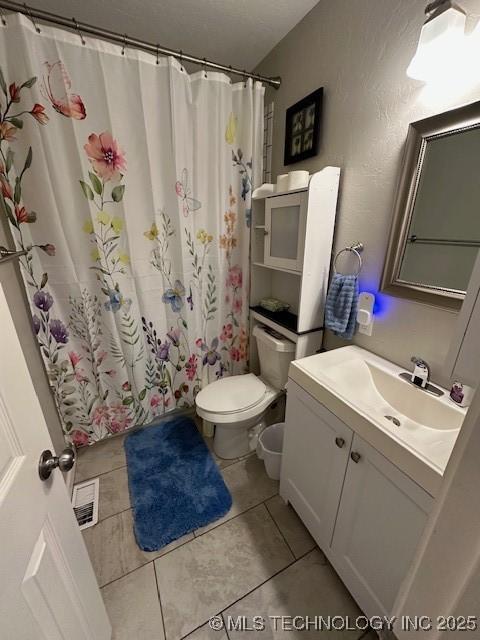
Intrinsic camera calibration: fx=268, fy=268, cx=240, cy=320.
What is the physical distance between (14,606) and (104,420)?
1.33 meters

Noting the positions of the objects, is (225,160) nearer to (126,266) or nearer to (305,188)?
(305,188)

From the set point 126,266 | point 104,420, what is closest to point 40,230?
point 126,266

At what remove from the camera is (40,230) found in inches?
50.8

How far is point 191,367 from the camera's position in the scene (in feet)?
6.14

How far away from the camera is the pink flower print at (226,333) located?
1913 millimetres

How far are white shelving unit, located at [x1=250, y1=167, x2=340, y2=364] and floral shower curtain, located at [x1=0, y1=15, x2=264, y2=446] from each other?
21cm

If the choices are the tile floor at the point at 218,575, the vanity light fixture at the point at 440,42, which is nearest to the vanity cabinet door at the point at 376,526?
the tile floor at the point at 218,575

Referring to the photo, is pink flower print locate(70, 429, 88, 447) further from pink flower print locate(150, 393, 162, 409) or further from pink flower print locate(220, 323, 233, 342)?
pink flower print locate(220, 323, 233, 342)

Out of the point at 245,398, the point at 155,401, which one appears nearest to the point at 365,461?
the point at 245,398

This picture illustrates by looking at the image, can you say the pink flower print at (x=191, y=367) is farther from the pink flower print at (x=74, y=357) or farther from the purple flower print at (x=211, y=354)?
the pink flower print at (x=74, y=357)

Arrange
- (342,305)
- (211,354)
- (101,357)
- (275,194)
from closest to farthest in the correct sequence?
1. (342,305)
2. (275,194)
3. (101,357)
4. (211,354)

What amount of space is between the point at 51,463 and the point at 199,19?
76.2 inches

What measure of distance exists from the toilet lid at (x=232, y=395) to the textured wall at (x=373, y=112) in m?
0.68

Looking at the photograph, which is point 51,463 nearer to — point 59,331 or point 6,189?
point 59,331
